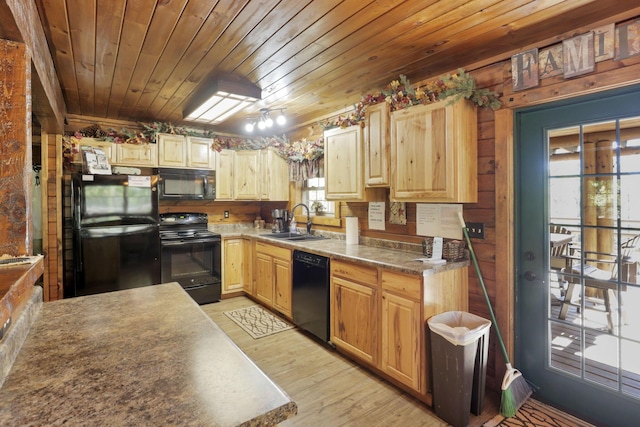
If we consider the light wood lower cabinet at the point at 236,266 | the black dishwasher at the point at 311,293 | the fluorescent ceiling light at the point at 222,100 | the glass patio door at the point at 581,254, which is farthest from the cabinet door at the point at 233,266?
the glass patio door at the point at 581,254

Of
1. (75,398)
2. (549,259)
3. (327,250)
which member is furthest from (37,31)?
(549,259)

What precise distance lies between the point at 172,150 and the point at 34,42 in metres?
2.52

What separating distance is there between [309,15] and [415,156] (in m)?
1.26

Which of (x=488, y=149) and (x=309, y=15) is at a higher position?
(x=309, y=15)

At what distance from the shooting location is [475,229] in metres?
2.49

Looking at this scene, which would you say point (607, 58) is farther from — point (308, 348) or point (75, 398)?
point (308, 348)

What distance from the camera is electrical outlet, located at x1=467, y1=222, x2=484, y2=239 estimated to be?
245 centimetres

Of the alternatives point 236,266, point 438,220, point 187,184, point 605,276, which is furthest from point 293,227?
point 605,276

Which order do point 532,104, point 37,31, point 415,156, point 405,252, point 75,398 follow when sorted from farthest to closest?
point 405,252 → point 415,156 → point 532,104 → point 37,31 → point 75,398

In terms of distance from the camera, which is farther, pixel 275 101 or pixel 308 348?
pixel 275 101

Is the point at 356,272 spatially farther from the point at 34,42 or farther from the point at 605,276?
the point at 34,42

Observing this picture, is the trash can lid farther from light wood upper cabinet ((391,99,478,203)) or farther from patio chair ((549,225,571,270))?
light wood upper cabinet ((391,99,478,203))

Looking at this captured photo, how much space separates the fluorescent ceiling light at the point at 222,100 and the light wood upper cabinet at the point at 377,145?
3.58 feet

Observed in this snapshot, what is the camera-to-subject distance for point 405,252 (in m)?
2.94
